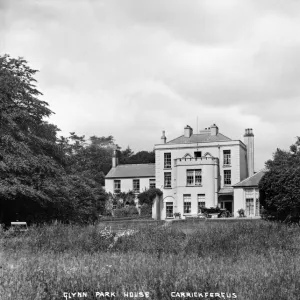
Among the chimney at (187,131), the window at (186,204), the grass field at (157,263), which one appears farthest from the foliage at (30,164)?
the chimney at (187,131)

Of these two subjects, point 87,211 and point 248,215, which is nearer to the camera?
point 87,211

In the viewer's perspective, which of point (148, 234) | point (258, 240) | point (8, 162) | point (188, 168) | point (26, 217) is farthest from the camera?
point (188, 168)

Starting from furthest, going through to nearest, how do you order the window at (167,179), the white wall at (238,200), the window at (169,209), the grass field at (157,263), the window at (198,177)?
the window at (167,179), the window at (169,209), the window at (198,177), the white wall at (238,200), the grass field at (157,263)

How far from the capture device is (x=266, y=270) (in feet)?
27.3

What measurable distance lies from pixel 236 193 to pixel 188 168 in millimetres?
6286

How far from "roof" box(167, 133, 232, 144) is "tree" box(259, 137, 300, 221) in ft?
55.2

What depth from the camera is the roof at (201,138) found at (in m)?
53.5

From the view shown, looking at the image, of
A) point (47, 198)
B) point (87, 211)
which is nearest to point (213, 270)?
point (47, 198)

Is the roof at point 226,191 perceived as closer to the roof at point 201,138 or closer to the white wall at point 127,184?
the roof at point 201,138

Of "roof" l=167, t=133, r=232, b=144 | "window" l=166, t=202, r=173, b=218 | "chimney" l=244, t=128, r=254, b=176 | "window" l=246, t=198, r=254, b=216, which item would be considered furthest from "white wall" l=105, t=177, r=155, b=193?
"window" l=246, t=198, r=254, b=216

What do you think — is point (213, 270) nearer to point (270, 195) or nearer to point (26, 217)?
point (26, 217)

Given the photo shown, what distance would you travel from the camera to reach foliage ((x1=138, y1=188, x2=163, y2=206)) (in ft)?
173

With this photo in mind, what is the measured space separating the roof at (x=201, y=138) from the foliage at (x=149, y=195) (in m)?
5.84

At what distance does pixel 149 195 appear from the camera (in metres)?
52.6
